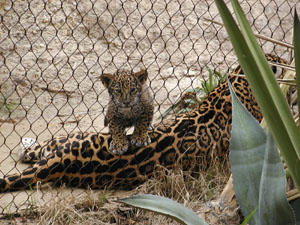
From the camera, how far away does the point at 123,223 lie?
3945 mm

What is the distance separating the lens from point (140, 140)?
15.1 feet

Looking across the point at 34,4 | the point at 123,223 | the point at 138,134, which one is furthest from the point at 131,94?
the point at 34,4

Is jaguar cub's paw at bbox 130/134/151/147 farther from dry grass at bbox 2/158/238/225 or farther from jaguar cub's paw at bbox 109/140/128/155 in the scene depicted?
dry grass at bbox 2/158/238/225

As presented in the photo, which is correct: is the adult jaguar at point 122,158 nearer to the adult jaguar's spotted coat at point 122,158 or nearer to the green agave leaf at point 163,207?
the adult jaguar's spotted coat at point 122,158

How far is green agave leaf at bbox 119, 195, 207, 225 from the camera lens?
2117mm

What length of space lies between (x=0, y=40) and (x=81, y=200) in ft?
12.2

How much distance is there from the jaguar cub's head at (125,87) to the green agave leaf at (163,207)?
8.06 feet

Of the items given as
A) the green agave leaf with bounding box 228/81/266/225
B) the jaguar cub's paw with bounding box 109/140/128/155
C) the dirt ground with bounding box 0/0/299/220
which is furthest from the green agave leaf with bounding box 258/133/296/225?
the dirt ground with bounding box 0/0/299/220

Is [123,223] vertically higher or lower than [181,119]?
lower

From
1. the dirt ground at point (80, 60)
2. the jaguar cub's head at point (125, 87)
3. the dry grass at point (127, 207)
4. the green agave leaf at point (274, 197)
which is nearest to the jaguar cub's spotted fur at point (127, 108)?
Result: the jaguar cub's head at point (125, 87)

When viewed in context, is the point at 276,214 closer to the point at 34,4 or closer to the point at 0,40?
the point at 0,40

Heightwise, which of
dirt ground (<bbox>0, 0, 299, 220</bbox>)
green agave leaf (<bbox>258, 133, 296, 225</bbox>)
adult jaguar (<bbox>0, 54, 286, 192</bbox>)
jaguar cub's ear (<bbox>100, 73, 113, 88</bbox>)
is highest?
dirt ground (<bbox>0, 0, 299, 220</bbox>)

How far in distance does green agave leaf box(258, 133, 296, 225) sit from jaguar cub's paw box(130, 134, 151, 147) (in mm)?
2519

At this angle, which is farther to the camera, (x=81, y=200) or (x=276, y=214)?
(x=81, y=200)
